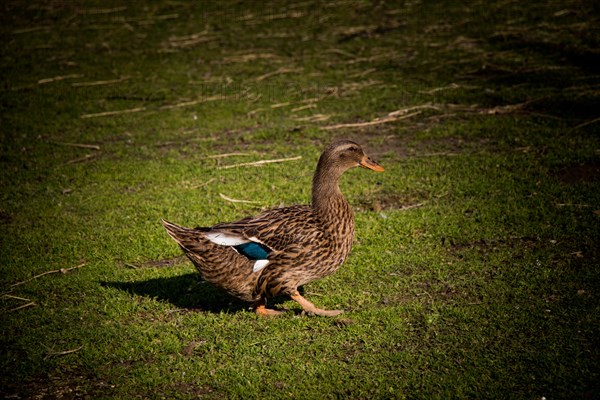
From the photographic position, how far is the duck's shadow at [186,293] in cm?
573

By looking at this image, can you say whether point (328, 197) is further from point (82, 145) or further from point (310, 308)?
point (82, 145)

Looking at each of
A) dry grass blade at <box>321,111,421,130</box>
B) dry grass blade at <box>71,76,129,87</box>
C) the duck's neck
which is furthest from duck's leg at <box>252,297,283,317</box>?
dry grass blade at <box>71,76,129,87</box>

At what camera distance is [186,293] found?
5.95 meters

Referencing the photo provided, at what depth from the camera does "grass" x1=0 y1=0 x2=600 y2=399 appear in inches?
186

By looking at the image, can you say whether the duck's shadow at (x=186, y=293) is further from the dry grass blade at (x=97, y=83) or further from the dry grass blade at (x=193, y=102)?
the dry grass blade at (x=97, y=83)

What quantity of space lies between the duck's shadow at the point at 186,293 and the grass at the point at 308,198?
0.03m

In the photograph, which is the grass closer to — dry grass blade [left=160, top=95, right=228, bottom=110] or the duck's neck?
dry grass blade [left=160, top=95, right=228, bottom=110]

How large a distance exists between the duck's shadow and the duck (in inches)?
13.6

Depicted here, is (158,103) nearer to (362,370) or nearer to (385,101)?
(385,101)

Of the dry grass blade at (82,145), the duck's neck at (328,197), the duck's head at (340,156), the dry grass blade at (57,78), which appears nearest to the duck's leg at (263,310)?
the duck's neck at (328,197)

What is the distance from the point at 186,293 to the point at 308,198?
2.18 meters

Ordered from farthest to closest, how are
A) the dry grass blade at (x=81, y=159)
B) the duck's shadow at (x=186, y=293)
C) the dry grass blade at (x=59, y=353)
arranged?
the dry grass blade at (x=81, y=159)
the duck's shadow at (x=186, y=293)
the dry grass blade at (x=59, y=353)

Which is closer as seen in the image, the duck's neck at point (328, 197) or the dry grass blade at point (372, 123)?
the duck's neck at point (328, 197)

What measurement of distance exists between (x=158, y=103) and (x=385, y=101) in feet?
12.8
